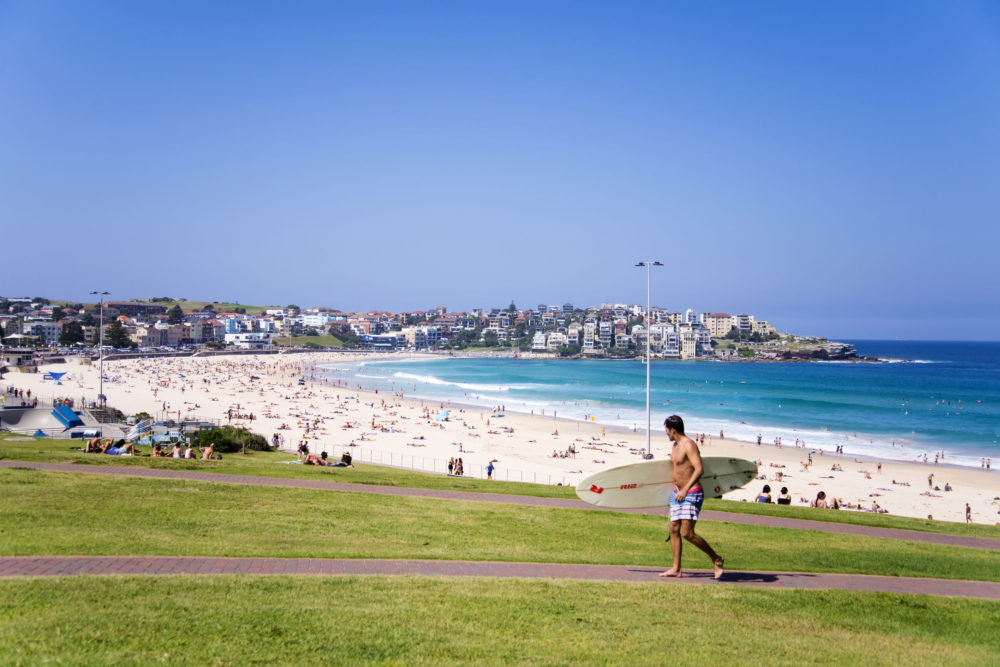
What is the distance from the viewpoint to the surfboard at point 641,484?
7531 millimetres

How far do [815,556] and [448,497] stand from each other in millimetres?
6035

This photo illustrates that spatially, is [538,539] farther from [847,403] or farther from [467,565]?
[847,403]

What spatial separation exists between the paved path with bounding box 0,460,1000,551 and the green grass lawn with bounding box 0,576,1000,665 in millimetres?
4683

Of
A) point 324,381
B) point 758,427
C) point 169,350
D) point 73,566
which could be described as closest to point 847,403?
point 758,427

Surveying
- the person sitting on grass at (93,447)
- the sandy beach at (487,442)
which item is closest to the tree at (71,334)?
the sandy beach at (487,442)

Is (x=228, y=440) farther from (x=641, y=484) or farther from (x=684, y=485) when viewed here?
(x=684, y=485)

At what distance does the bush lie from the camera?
21391mm

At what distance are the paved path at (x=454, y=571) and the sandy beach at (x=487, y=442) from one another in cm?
1637

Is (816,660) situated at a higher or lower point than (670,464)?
lower

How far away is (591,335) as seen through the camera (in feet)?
610

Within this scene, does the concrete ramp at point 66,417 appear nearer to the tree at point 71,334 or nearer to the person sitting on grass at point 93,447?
the person sitting on grass at point 93,447

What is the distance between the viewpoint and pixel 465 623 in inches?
214

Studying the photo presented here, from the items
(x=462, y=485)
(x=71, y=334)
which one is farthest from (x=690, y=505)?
(x=71, y=334)

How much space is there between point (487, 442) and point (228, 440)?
20123 millimetres
